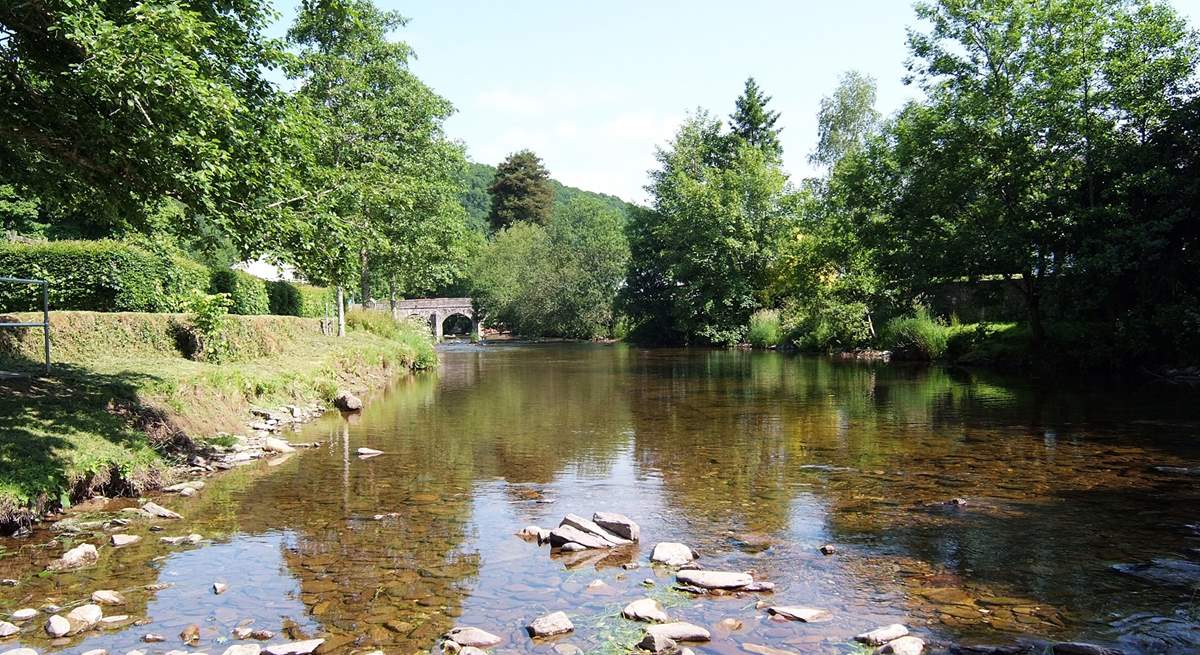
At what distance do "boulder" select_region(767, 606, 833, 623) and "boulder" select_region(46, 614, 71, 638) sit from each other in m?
5.23

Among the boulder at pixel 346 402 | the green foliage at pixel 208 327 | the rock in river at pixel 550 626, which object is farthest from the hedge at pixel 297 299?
the rock in river at pixel 550 626

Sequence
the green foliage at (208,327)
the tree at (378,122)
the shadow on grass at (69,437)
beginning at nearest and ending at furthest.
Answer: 1. the shadow on grass at (69,437)
2. the green foliage at (208,327)
3. the tree at (378,122)

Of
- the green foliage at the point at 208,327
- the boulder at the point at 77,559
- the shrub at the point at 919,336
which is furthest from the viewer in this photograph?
the shrub at the point at 919,336

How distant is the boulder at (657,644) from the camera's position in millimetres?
5414

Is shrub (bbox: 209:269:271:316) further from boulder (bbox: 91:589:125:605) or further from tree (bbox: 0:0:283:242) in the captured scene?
boulder (bbox: 91:589:125:605)

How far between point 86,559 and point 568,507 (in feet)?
16.6

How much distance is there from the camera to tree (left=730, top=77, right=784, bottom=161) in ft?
204

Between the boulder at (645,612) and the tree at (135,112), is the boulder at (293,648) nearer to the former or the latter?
the boulder at (645,612)

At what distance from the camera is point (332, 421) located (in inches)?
679

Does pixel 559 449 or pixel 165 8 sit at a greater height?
pixel 165 8

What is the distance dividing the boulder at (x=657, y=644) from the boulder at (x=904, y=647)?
1.43 meters

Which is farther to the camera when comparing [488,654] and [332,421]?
[332,421]

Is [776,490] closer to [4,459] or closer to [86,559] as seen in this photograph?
[86,559]

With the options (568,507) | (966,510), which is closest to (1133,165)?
(966,510)
